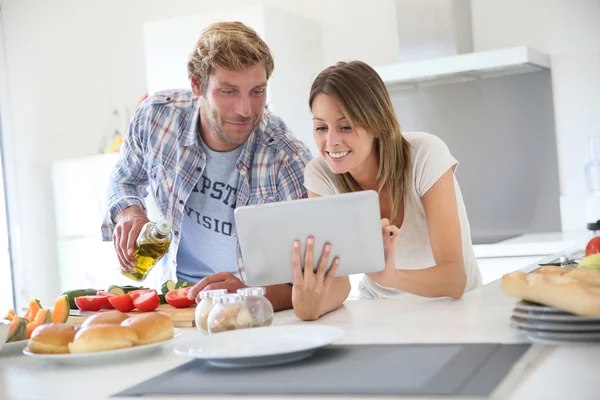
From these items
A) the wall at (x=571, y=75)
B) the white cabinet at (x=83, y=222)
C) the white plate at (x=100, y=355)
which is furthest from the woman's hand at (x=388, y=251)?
the white cabinet at (x=83, y=222)

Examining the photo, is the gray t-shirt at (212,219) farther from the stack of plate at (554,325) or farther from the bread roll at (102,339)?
the stack of plate at (554,325)

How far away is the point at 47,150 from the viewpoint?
5547mm

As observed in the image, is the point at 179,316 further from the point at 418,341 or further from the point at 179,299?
the point at 418,341

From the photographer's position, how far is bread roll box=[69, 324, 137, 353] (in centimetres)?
139

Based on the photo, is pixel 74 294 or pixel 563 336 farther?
pixel 74 294

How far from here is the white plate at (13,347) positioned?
5.23 ft

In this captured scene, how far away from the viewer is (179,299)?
6.27 ft

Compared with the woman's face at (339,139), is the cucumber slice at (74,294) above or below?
below

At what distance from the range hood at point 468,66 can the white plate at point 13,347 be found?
2.66 m

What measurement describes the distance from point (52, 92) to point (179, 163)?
3367 mm

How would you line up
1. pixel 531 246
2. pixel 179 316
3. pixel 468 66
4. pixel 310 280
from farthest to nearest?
1. pixel 468 66
2. pixel 531 246
3. pixel 179 316
4. pixel 310 280

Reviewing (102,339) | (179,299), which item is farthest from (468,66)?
(102,339)

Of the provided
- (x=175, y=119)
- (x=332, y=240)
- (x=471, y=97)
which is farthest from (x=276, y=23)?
(x=332, y=240)

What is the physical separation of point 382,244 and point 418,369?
0.52 m
